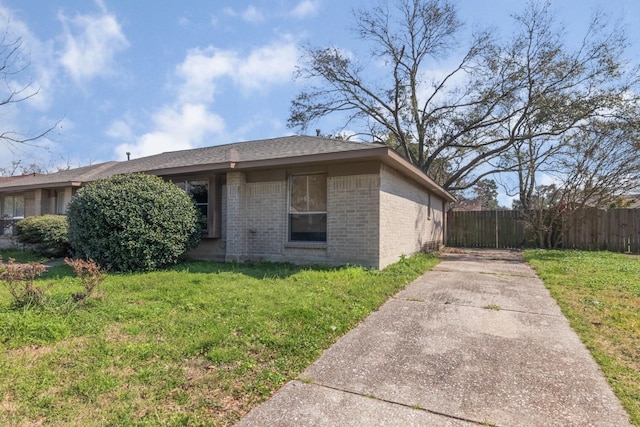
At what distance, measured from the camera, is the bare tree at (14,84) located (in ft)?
23.7

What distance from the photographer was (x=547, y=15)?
52.1ft

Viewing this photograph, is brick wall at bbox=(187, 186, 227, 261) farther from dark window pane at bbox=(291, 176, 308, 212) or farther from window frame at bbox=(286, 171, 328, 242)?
dark window pane at bbox=(291, 176, 308, 212)

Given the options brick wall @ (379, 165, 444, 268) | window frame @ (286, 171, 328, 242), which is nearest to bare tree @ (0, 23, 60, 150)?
window frame @ (286, 171, 328, 242)

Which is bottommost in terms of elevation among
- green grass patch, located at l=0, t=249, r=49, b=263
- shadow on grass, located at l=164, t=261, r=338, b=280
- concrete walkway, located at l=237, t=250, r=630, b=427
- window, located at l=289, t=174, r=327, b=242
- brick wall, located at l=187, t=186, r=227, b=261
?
concrete walkway, located at l=237, t=250, r=630, b=427

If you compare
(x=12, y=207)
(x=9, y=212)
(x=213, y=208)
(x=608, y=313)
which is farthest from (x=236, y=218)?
(x=9, y=212)

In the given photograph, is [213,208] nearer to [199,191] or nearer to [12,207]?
[199,191]

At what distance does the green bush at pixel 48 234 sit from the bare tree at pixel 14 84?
11.1ft

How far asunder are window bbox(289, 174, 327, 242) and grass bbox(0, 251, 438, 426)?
8.32 feet

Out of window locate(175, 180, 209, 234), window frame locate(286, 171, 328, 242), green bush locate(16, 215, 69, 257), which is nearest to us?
window frame locate(286, 171, 328, 242)

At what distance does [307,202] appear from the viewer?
8578mm

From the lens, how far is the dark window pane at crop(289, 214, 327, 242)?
27.7ft

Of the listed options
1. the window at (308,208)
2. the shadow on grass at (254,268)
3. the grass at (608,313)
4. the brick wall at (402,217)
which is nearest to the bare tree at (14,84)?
the shadow on grass at (254,268)

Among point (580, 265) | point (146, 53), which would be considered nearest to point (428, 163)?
point (580, 265)

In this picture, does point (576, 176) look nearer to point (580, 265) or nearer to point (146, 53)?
point (580, 265)
